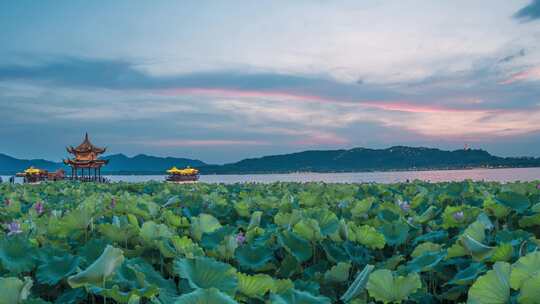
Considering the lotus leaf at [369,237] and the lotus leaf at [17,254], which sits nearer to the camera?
the lotus leaf at [17,254]

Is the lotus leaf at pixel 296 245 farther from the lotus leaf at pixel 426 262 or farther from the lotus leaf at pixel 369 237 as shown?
the lotus leaf at pixel 426 262

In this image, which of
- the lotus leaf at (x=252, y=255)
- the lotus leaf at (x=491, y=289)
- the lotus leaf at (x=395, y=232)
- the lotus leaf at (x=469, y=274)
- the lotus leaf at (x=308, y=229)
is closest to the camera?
the lotus leaf at (x=491, y=289)

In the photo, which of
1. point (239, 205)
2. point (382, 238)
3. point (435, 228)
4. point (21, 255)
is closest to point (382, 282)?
point (382, 238)

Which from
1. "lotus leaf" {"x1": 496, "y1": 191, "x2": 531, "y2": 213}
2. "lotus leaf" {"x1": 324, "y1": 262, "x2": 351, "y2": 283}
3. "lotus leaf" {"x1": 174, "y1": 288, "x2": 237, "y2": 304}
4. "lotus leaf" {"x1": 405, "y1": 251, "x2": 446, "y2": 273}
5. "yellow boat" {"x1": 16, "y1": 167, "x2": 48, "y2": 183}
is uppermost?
"lotus leaf" {"x1": 496, "y1": 191, "x2": 531, "y2": 213}

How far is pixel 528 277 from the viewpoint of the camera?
5.31 feet

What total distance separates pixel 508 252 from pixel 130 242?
2.01 meters

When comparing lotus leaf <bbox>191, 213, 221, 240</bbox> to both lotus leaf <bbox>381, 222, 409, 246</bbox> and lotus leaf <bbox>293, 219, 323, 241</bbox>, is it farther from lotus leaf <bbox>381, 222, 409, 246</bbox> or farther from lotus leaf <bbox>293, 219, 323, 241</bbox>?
lotus leaf <bbox>381, 222, 409, 246</bbox>

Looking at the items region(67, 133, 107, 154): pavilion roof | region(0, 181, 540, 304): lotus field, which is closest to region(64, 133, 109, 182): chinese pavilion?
region(67, 133, 107, 154): pavilion roof

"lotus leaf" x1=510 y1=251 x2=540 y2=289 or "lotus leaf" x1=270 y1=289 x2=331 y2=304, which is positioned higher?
"lotus leaf" x1=510 y1=251 x2=540 y2=289

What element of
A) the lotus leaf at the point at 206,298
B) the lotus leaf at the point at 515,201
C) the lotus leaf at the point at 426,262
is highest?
the lotus leaf at the point at 515,201

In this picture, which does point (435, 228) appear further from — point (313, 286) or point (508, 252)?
point (313, 286)

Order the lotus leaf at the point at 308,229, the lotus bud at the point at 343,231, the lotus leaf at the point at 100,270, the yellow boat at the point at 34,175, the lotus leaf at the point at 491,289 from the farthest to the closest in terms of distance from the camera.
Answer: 1. the yellow boat at the point at 34,175
2. the lotus bud at the point at 343,231
3. the lotus leaf at the point at 308,229
4. the lotus leaf at the point at 100,270
5. the lotus leaf at the point at 491,289

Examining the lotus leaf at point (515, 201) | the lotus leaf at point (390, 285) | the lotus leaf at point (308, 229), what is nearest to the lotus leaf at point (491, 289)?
the lotus leaf at point (390, 285)

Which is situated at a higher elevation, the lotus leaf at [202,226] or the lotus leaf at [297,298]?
the lotus leaf at [202,226]
